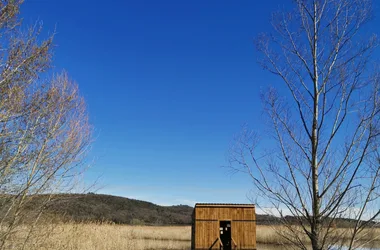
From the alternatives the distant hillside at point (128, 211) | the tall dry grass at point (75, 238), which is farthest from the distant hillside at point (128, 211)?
the tall dry grass at point (75, 238)

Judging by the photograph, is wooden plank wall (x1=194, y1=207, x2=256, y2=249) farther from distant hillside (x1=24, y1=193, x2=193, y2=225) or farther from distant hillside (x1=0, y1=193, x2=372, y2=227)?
distant hillside (x1=24, y1=193, x2=193, y2=225)

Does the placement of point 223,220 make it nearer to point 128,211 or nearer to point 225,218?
point 225,218

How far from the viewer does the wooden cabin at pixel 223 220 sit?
1717 centimetres

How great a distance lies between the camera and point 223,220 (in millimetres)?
17453

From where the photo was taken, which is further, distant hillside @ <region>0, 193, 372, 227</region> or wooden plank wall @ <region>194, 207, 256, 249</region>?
distant hillside @ <region>0, 193, 372, 227</region>

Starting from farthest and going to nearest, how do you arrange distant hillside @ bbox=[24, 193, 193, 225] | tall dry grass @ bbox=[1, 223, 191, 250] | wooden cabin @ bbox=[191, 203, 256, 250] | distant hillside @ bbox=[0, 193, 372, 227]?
distant hillside @ bbox=[24, 193, 193, 225], distant hillside @ bbox=[0, 193, 372, 227], wooden cabin @ bbox=[191, 203, 256, 250], tall dry grass @ bbox=[1, 223, 191, 250]

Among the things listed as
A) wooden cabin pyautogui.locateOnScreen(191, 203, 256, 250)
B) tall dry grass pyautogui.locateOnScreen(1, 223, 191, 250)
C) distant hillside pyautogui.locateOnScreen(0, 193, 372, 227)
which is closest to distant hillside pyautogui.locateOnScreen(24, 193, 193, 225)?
distant hillside pyautogui.locateOnScreen(0, 193, 372, 227)

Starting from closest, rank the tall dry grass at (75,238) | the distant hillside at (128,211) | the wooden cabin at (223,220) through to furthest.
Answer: the tall dry grass at (75,238), the wooden cabin at (223,220), the distant hillside at (128,211)

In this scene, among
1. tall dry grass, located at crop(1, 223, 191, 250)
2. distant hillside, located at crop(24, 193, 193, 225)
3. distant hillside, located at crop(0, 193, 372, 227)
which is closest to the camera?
tall dry grass, located at crop(1, 223, 191, 250)

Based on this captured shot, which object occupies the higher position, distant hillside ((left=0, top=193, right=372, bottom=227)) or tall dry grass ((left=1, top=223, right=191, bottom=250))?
distant hillside ((left=0, top=193, right=372, bottom=227))

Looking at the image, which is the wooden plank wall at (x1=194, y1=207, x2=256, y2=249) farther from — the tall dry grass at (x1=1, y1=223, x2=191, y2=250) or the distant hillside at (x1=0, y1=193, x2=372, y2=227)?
the distant hillside at (x1=0, y1=193, x2=372, y2=227)

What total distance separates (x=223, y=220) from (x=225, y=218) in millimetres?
136

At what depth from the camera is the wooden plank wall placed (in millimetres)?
17188

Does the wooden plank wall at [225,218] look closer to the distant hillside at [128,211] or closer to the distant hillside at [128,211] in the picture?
the distant hillside at [128,211]
